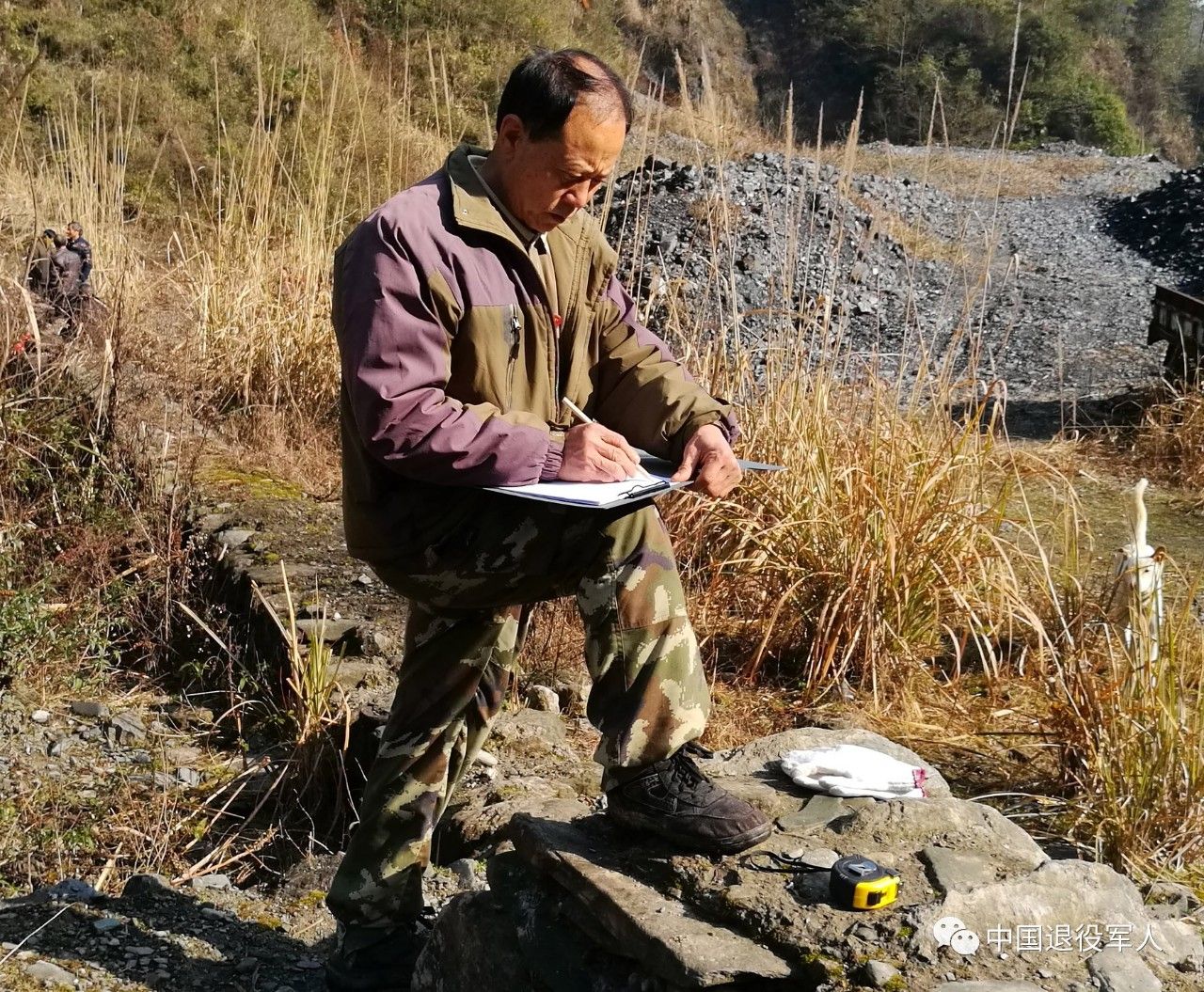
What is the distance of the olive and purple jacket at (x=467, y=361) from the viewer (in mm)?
2023

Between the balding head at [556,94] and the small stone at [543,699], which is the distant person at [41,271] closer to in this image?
the small stone at [543,699]

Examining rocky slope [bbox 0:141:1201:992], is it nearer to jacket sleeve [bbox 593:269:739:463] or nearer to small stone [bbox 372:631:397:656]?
small stone [bbox 372:631:397:656]

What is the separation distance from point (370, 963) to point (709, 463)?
114cm

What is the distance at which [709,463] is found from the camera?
2.27m

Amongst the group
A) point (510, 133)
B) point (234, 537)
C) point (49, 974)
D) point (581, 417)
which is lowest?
point (49, 974)

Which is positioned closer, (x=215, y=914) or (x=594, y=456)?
(x=594, y=456)

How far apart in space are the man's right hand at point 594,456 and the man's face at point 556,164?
0.38 meters

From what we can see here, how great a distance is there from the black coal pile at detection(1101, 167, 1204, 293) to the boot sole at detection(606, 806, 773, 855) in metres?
14.5

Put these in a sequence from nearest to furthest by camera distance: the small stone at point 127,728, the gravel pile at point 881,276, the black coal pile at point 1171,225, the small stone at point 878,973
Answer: the small stone at point 878,973 → the small stone at point 127,728 → the gravel pile at point 881,276 → the black coal pile at point 1171,225

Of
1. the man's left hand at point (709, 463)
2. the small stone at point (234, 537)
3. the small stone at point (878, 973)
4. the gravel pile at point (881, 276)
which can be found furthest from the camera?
the small stone at point (234, 537)

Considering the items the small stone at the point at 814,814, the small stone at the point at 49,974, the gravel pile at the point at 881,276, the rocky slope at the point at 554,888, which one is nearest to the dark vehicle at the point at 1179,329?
the gravel pile at the point at 881,276

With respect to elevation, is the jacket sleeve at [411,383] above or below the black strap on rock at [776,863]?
above

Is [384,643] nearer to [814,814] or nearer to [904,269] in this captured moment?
[814,814]

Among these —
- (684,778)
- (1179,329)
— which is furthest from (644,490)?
(1179,329)
